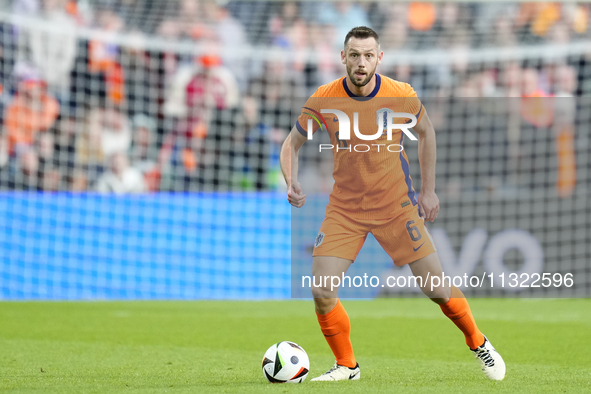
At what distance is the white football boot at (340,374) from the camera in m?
4.96

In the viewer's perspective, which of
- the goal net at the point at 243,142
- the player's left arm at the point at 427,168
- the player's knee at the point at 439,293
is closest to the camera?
the player's knee at the point at 439,293

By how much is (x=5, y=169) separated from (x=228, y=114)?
126 inches

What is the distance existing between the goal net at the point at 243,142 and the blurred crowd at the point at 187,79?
3 centimetres

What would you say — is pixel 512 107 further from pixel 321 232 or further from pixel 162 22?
pixel 321 232

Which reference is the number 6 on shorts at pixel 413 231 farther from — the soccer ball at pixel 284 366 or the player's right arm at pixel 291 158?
the soccer ball at pixel 284 366

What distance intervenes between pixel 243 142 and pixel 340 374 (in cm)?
753

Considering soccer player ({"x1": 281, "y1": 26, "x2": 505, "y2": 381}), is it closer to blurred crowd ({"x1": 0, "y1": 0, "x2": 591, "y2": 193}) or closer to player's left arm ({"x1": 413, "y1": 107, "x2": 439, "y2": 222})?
player's left arm ({"x1": 413, "y1": 107, "x2": 439, "y2": 222})

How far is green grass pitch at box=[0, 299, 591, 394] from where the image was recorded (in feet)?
15.6

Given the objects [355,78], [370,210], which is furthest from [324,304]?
[355,78]

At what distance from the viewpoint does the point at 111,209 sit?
436 inches

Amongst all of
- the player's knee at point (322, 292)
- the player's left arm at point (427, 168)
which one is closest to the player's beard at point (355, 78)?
the player's left arm at point (427, 168)

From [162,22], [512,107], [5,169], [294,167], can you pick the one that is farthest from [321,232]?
[162,22]

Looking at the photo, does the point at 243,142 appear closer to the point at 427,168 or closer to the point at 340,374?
the point at 427,168

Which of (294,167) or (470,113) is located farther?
(470,113)
